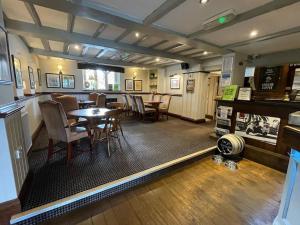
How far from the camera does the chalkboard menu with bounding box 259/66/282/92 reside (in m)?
3.85

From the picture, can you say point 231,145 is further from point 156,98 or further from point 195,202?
point 156,98

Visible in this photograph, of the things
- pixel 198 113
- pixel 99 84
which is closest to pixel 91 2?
pixel 198 113

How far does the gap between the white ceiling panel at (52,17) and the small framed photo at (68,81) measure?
3.67 meters

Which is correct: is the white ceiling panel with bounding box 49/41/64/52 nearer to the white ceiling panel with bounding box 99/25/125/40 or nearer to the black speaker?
the white ceiling panel with bounding box 99/25/125/40

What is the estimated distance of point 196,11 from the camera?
2.15m

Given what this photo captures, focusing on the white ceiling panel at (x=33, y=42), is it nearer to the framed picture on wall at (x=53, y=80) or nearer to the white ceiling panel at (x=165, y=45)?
the framed picture on wall at (x=53, y=80)

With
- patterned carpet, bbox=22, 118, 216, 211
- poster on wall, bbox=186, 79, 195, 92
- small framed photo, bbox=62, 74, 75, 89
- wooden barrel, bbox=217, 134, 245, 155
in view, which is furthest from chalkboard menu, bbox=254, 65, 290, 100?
small framed photo, bbox=62, 74, 75, 89

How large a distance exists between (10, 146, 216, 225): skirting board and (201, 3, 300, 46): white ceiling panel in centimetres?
257

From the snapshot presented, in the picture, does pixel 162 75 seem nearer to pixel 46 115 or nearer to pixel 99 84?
pixel 99 84

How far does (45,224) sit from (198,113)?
17.1 ft

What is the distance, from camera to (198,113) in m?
5.65

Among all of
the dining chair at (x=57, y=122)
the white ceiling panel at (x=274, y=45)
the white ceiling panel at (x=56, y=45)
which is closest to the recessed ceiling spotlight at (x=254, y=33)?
the white ceiling panel at (x=274, y=45)

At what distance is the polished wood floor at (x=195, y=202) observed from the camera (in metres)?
1.51

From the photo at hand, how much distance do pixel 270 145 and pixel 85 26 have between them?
4.17 metres
